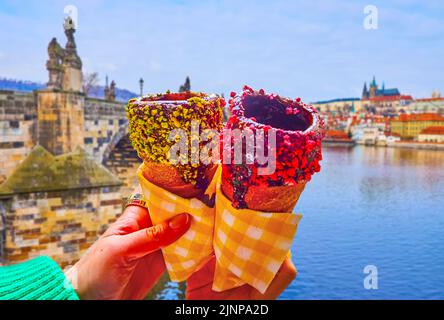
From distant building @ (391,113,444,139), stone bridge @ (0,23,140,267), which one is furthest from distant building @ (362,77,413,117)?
stone bridge @ (0,23,140,267)

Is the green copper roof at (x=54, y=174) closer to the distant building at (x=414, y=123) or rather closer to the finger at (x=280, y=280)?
the finger at (x=280, y=280)

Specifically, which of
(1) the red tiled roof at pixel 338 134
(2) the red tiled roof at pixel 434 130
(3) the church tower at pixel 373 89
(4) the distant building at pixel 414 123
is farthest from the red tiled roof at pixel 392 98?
(2) the red tiled roof at pixel 434 130

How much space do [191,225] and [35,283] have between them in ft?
1.80

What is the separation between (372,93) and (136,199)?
95651 mm

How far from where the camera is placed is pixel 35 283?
1.44 m

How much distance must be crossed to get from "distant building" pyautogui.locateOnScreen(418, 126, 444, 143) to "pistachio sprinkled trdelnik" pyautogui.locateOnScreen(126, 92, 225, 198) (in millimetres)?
46160

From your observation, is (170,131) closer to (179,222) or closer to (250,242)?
(179,222)

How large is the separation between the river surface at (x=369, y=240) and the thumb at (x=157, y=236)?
334 inches

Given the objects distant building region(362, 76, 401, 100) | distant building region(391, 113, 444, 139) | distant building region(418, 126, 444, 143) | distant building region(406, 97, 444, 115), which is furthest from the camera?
distant building region(362, 76, 401, 100)

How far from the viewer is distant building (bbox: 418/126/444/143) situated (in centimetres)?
4312

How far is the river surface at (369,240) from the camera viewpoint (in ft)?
37.2

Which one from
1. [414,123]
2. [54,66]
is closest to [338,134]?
[414,123]

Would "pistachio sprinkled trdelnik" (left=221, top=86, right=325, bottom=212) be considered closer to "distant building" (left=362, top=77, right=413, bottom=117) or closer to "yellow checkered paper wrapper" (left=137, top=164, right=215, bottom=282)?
"yellow checkered paper wrapper" (left=137, top=164, right=215, bottom=282)
